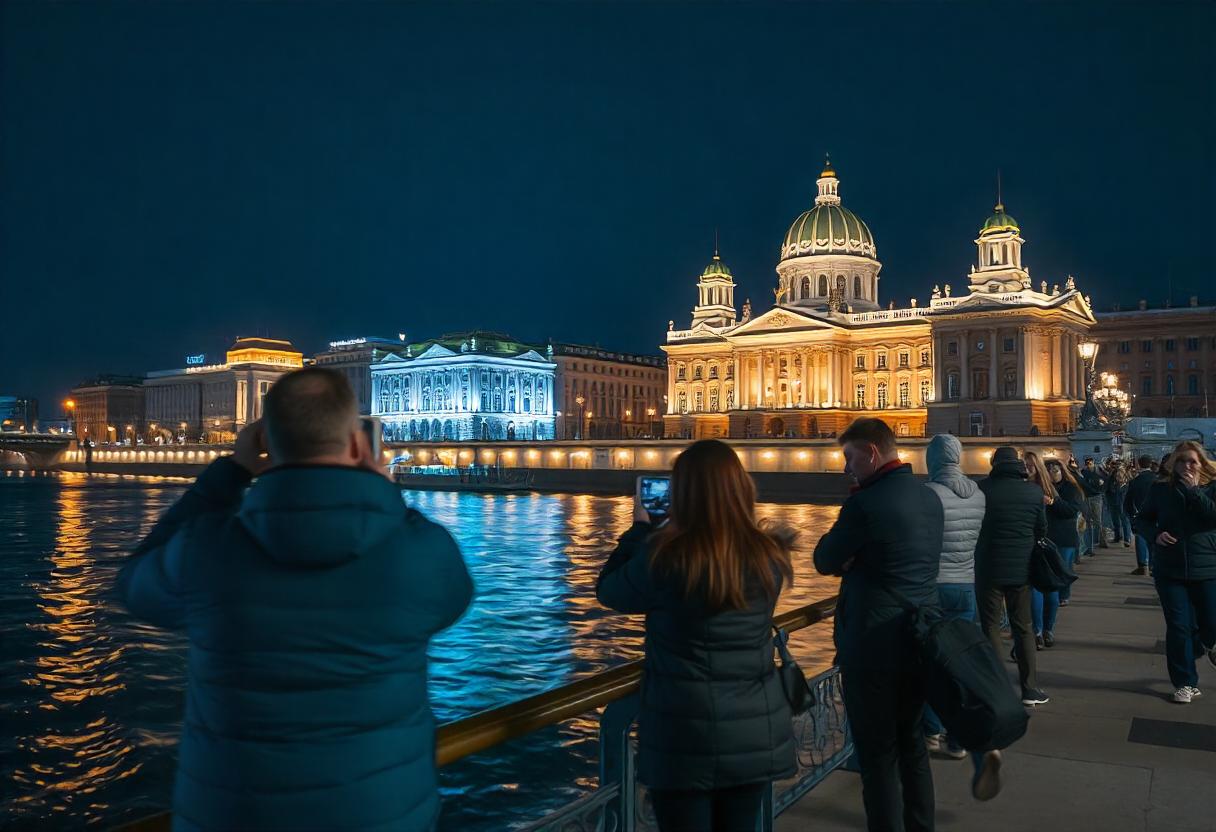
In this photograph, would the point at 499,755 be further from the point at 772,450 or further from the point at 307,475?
the point at 772,450

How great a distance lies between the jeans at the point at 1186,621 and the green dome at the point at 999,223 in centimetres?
8996

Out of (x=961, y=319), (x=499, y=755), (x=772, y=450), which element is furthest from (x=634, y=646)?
(x=961, y=319)

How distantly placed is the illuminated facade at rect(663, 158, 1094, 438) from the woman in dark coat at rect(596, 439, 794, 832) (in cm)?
8146

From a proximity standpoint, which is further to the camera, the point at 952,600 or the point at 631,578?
the point at 952,600

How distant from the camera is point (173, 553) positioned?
9.68 ft

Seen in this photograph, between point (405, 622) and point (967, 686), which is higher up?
point (405, 622)

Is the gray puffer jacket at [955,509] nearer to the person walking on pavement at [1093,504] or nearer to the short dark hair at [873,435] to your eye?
the short dark hair at [873,435]

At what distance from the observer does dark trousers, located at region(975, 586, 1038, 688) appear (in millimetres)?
8859

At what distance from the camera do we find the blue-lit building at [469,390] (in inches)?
5007

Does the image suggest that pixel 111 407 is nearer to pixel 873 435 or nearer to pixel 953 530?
pixel 953 530

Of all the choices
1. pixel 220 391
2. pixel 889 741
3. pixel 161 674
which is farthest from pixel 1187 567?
pixel 220 391

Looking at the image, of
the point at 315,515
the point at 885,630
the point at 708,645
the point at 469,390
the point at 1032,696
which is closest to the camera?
the point at 315,515

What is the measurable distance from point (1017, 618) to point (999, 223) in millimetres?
91321

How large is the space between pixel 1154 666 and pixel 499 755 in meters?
7.28
